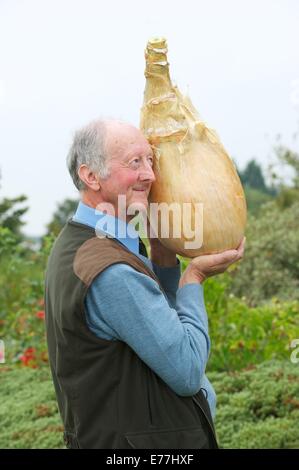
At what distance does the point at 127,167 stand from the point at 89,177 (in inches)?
4.9

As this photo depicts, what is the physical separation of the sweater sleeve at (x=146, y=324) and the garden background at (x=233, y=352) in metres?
2.12

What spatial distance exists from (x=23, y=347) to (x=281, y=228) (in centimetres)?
416

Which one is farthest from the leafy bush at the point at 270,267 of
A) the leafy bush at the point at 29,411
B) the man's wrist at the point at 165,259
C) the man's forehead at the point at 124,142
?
the man's forehead at the point at 124,142

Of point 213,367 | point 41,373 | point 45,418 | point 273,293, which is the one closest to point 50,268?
point 45,418

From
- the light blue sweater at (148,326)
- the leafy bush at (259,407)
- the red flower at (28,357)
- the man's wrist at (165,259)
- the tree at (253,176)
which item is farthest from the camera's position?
the tree at (253,176)

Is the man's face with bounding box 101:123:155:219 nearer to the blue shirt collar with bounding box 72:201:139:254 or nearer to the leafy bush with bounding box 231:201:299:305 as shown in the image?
the blue shirt collar with bounding box 72:201:139:254

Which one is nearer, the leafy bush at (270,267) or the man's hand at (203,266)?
the man's hand at (203,266)

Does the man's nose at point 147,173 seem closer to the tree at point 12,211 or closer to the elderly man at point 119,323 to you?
the elderly man at point 119,323

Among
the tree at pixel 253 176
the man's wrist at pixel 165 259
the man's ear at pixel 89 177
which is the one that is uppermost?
the man's ear at pixel 89 177

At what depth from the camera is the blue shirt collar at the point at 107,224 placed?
2338 mm

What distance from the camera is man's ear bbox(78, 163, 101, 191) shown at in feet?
7.55

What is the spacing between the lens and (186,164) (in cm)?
239

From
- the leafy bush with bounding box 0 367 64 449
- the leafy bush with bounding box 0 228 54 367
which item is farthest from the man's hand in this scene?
the leafy bush with bounding box 0 228 54 367

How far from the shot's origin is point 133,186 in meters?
2.30
